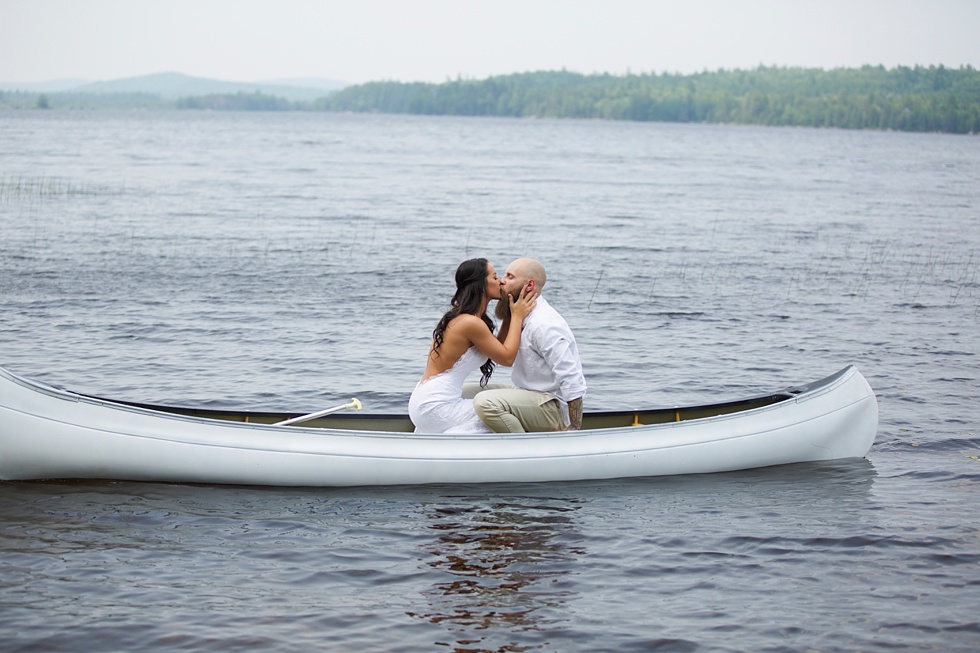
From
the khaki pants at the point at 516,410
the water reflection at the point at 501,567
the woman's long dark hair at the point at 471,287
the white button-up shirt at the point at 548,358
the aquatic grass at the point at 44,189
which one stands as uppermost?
the aquatic grass at the point at 44,189

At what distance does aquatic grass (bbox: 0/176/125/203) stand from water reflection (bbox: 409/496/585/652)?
28.6 m

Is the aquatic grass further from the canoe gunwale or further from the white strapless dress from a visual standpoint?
the white strapless dress

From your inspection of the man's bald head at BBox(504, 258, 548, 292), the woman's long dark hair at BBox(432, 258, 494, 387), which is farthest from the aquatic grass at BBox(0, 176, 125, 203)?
the man's bald head at BBox(504, 258, 548, 292)

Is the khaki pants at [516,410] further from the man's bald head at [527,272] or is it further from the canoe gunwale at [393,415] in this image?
the man's bald head at [527,272]

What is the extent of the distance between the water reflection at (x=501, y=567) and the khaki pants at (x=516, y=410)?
0.63 m

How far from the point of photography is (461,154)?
78.1m

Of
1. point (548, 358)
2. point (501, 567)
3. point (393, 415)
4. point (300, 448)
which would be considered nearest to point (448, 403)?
point (393, 415)

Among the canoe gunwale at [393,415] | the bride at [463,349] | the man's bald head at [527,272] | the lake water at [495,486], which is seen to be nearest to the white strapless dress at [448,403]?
the bride at [463,349]

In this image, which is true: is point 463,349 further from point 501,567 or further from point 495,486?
point 501,567

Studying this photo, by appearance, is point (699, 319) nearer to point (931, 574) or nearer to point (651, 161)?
point (931, 574)

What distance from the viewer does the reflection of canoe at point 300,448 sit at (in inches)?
354

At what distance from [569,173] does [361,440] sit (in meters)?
51.5

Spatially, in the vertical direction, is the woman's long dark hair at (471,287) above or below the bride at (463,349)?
above

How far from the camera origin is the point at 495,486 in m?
9.56
